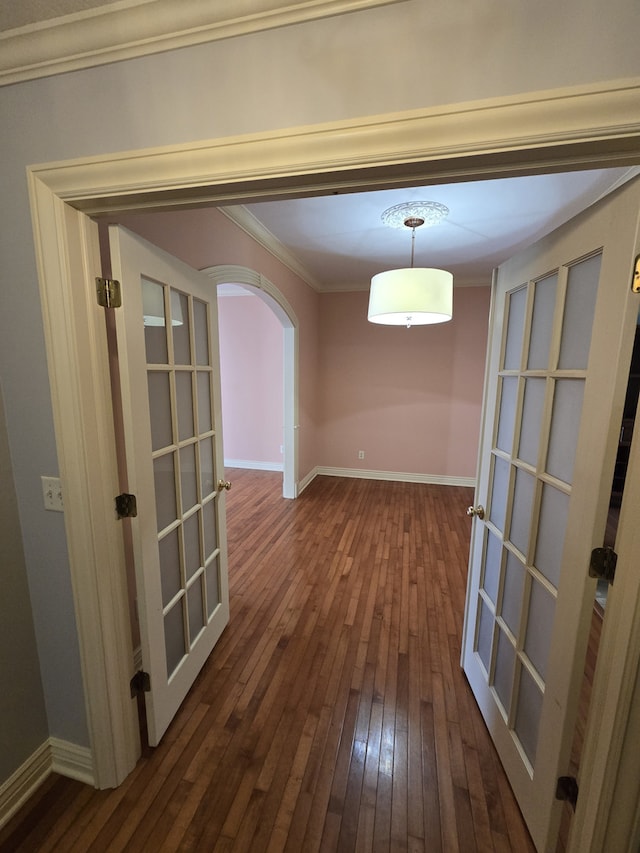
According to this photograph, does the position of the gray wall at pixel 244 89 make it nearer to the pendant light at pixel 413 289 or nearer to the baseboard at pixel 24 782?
the baseboard at pixel 24 782

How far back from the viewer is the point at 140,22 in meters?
0.87

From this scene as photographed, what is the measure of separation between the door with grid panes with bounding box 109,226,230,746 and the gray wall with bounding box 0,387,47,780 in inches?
14.5

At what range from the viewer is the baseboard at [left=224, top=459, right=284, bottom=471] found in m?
5.30

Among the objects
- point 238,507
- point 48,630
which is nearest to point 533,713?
point 48,630

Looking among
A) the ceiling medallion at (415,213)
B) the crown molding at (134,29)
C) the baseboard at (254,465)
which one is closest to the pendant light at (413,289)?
the ceiling medallion at (415,213)

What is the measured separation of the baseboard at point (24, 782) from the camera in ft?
3.93

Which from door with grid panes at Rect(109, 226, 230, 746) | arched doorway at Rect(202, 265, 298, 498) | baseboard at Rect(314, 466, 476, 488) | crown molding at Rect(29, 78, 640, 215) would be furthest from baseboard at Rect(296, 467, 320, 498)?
crown molding at Rect(29, 78, 640, 215)

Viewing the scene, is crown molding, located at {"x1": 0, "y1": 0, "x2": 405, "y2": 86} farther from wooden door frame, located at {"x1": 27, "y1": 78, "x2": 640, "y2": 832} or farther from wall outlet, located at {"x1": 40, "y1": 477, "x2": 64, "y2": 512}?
wall outlet, located at {"x1": 40, "y1": 477, "x2": 64, "y2": 512}

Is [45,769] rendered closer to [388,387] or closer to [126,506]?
[126,506]

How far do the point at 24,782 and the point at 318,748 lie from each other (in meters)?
1.07

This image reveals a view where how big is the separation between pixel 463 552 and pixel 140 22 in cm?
347

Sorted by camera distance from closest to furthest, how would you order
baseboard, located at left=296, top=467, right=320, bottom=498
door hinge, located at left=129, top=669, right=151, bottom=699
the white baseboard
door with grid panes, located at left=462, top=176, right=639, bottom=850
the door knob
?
door with grid panes, located at left=462, top=176, right=639, bottom=850 < the white baseboard < door hinge, located at left=129, top=669, right=151, bottom=699 < the door knob < baseboard, located at left=296, top=467, right=320, bottom=498

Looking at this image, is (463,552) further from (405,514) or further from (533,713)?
(533,713)

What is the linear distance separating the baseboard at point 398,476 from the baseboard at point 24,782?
3.93 metres
